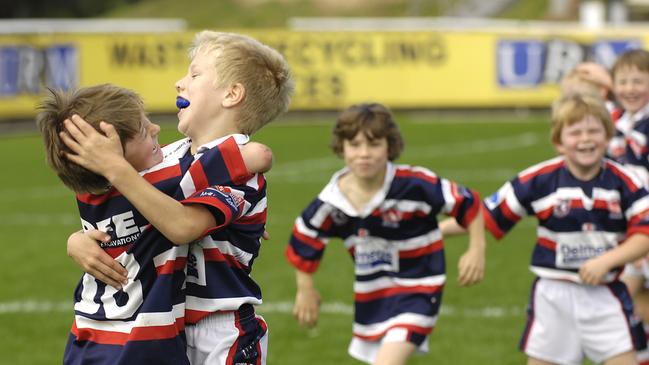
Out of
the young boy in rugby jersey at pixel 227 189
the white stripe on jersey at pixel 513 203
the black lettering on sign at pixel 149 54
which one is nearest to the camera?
the young boy in rugby jersey at pixel 227 189

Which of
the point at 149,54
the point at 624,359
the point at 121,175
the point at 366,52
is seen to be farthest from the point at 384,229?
the point at 366,52

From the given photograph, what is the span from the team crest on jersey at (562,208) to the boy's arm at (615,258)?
A: 0.31 m

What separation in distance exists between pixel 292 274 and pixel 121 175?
694 centimetres

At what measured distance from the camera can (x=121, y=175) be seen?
11.3 feet

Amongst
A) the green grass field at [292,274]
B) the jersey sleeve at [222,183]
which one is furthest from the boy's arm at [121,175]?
the green grass field at [292,274]

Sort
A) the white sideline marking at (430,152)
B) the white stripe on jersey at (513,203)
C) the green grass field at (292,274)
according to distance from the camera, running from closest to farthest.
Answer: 1. the white stripe on jersey at (513,203)
2. the green grass field at (292,274)
3. the white sideline marking at (430,152)

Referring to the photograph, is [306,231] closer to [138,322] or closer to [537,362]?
[537,362]

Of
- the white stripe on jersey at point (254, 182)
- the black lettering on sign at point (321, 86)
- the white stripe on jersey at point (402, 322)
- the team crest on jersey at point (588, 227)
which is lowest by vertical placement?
the black lettering on sign at point (321, 86)

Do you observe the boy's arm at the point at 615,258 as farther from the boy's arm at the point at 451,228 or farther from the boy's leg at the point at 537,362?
the boy's arm at the point at 451,228

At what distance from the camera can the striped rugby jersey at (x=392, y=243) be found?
5805mm

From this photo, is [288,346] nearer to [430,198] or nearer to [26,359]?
[26,359]

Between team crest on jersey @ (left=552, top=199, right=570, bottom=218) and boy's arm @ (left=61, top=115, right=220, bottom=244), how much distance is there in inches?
106

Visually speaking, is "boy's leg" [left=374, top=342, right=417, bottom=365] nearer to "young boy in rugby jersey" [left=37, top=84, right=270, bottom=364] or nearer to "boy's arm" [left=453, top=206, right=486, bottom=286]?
"boy's arm" [left=453, top=206, right=486, bottom=286]

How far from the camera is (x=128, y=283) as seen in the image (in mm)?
3734
